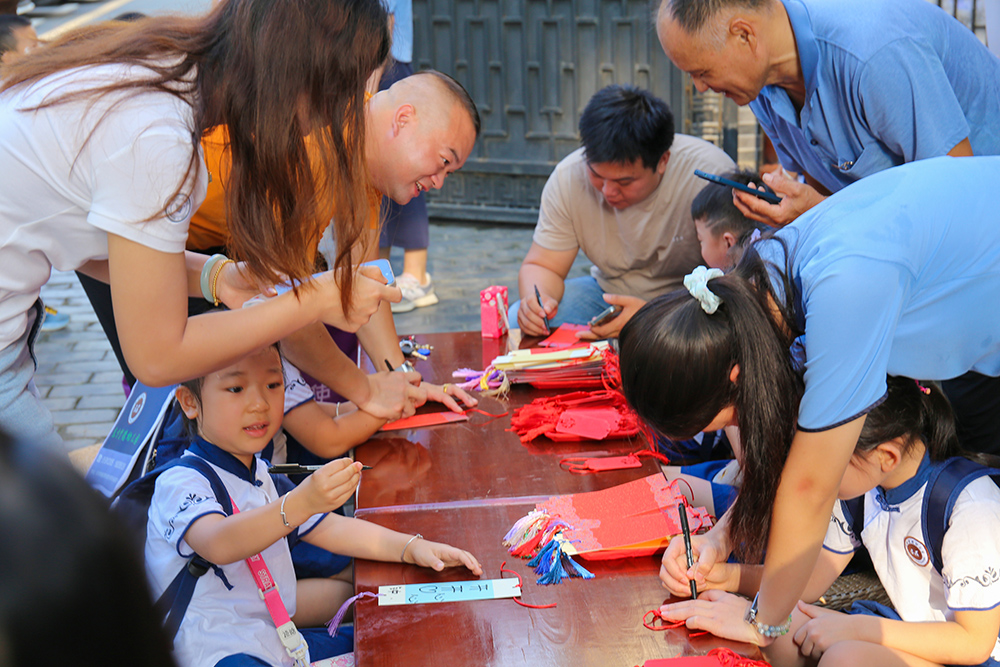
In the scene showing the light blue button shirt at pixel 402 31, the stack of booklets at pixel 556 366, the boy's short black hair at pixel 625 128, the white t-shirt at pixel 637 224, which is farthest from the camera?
the light blue button shirt at pixel 402 31

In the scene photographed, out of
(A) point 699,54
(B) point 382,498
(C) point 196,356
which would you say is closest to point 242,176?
(C) point 196,356

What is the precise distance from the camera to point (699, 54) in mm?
1821

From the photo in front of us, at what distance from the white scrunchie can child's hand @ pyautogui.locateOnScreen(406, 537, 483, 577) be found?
564mm

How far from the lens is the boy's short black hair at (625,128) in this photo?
2775 millimetres

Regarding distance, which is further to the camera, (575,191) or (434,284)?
(434,284)

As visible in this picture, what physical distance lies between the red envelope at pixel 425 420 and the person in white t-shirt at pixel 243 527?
348 millimetres

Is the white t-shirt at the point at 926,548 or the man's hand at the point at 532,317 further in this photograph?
the man's hand at the point at 532,317

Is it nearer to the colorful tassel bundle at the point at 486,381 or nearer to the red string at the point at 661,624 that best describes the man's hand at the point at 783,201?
the colorful tassel bundle at the point at 486,381

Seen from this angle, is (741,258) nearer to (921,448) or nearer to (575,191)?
(921,448)

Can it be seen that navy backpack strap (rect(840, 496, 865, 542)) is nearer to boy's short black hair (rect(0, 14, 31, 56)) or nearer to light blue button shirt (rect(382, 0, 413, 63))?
light blue button shirt (rect(382, 0, 413, 63))

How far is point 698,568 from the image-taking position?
4.43 feet

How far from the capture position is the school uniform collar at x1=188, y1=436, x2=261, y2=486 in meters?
1.57

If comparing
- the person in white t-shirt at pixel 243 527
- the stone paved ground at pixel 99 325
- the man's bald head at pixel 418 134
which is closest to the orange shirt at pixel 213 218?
the man's bald head at pixel 418 134

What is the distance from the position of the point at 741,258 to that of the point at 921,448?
0.48m
